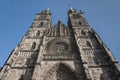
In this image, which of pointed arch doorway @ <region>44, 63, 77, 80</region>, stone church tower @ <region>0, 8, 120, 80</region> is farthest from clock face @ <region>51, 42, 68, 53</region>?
pointed arch doorway @ <region>44, 63, 77, 80</region>

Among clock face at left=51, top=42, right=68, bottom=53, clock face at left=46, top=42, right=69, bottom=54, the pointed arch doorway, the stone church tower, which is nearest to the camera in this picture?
the stone church tower

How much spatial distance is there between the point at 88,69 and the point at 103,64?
6.79 ft

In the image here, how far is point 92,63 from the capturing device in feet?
53.0

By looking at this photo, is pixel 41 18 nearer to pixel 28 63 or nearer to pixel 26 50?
pixel 26 50

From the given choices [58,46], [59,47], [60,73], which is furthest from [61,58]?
[58,46]

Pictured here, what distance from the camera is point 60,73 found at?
15688 mm

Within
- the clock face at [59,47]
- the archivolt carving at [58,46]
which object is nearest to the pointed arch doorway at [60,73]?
the archivolt carving at [58,46]

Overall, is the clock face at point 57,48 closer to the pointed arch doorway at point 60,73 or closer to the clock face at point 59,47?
the clock face at point 59,47

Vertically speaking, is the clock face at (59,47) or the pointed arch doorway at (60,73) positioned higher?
the clock face at (59,47)

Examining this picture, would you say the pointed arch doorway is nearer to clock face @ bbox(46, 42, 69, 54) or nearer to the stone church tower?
the stone church tower

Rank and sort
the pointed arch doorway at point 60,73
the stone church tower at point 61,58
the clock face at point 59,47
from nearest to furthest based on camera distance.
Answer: the stone church tower at point 61,58 < the pointed arch doorway at point 60,73 < the clock face at point 59,47

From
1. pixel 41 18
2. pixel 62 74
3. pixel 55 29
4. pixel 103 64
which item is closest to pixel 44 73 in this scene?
pixel 62 74

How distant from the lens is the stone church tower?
14.7 metres

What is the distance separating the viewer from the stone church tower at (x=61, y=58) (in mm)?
14695
